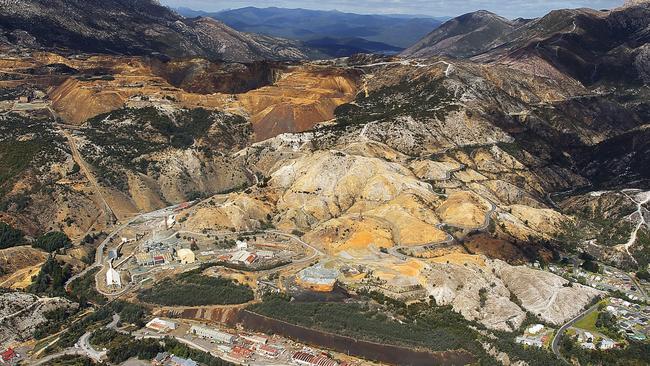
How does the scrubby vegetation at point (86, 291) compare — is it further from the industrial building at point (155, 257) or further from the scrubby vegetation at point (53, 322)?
the industrial building at point (155, 257)

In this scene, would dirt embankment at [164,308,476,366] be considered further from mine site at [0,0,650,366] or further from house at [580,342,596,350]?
house at [580,342,596,350]

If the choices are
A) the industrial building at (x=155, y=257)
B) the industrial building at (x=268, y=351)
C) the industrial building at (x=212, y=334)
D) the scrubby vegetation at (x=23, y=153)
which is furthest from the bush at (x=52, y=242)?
the industrial building at (x=268, y=351)

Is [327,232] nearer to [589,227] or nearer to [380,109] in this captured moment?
[589,227]

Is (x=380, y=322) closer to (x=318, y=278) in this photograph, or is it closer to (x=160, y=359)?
(x=318, y=278)

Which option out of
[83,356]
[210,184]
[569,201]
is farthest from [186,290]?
[569,201]

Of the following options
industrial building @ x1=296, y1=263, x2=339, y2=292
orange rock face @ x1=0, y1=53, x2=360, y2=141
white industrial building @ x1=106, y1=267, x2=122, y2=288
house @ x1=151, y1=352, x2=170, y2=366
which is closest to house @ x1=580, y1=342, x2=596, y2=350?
industrial building @ x1=296, y1=263, x2=339, y2=292

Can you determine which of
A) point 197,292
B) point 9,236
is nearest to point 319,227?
point 197,292

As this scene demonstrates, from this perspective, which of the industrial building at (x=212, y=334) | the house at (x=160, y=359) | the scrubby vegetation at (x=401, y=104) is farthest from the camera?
the scrubby vegetation at (x=401, y=104)
